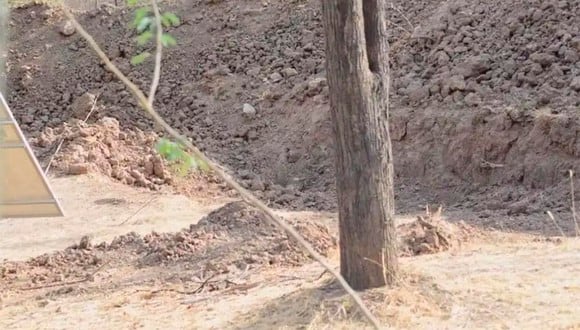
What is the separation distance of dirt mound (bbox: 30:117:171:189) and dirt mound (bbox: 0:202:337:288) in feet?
9.95

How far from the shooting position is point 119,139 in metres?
11.9

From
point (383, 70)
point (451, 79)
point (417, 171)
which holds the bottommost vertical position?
point (417, 171)

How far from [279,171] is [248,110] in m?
1.38

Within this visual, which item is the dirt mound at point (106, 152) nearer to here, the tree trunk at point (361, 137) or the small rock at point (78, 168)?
the small rock at point (78, 168)

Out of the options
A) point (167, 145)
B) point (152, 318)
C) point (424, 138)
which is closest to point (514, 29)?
point (424, 138)

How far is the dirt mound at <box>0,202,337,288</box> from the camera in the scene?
22.9 feet

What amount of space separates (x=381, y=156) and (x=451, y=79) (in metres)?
5.32

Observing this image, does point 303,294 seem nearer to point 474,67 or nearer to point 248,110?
point 474,67

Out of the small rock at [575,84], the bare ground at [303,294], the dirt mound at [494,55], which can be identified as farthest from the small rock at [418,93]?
the bare ground at [303,294]

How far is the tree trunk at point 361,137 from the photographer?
5.24 metres

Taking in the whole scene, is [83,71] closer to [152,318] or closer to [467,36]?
[467,36]

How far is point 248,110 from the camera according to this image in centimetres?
1230

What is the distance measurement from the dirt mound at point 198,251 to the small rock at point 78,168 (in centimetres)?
303

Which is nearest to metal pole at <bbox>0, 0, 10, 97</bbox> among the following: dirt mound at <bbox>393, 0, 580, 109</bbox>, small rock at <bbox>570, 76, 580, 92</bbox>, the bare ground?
the bare ground
